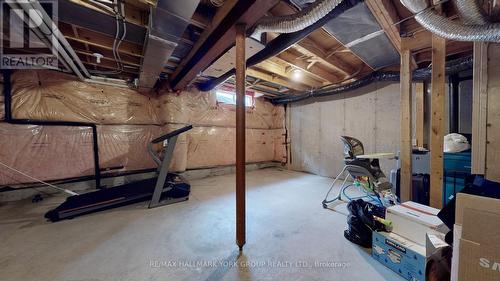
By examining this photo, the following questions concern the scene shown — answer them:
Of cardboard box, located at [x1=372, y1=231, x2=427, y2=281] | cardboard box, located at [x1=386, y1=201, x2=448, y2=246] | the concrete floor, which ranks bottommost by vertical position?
the concrete floor

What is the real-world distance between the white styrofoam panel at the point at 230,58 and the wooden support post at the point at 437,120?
188 centimetres

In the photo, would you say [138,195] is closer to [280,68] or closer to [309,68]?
[280,68]

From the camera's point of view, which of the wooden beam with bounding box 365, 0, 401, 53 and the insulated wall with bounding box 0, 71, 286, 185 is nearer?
the wooden beam with bounding box 365, 0, 401, 53

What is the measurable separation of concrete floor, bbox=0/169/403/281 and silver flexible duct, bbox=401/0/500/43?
2.10 meters

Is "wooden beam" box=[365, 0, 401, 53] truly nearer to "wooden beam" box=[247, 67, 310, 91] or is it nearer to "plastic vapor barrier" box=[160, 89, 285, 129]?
"wooden beam" box=[247, 67, 310, 91]

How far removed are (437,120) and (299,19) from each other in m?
1.77

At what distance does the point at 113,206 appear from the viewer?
8.48ft

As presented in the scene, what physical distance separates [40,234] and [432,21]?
169 inches

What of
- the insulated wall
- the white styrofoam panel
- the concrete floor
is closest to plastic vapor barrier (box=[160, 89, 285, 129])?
the insulated wall

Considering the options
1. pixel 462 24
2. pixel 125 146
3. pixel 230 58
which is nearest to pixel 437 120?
pixel 462 24

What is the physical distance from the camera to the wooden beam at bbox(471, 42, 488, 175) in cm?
187

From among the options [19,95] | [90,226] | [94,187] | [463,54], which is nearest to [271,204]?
[90,226]

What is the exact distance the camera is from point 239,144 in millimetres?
1702

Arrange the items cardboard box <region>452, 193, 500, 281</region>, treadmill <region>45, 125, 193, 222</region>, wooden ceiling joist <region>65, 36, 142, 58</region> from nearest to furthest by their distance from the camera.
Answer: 1. cardboard box <region>452, 193, 500, 281</region>
2. wooden ceiling joist <region>65, 36, 142, 58</region>
3. treadmill <region>45, 125, 193, 222</region>
